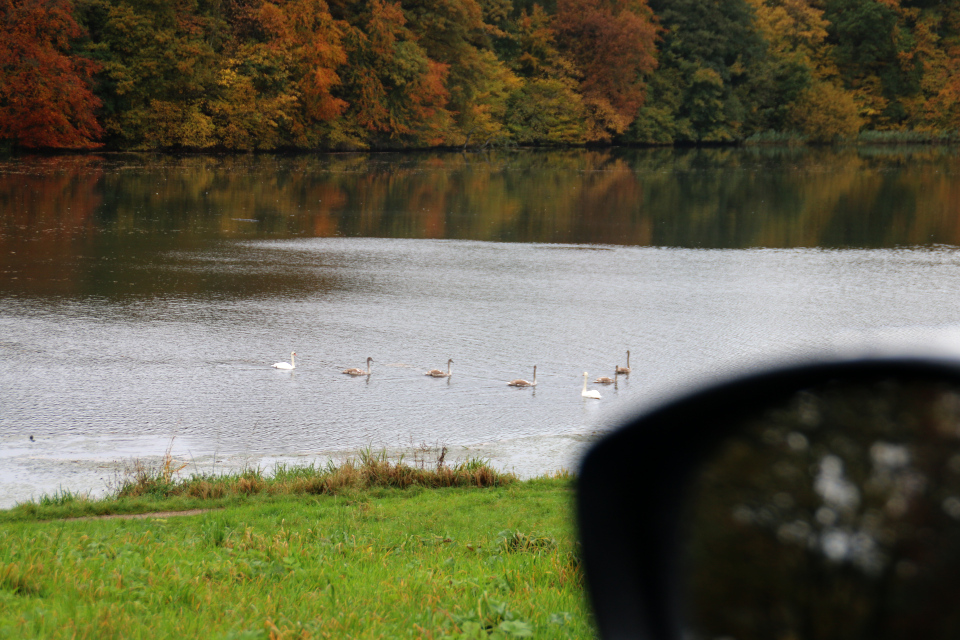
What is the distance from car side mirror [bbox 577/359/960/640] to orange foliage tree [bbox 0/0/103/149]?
163ft

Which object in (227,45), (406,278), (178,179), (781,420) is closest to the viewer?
(781,420)

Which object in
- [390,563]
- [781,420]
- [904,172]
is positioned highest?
[781,420]

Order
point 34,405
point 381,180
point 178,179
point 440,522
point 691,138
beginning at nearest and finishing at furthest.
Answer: point 440,522 < point 34,405 < point 178,179 < point 381,180 < point 691,138

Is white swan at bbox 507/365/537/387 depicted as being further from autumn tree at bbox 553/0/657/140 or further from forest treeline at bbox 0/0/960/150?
autumn tree at bbox 553/0/657/140

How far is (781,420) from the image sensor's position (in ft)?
3.90

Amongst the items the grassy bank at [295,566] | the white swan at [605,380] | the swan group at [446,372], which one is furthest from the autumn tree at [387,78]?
the grassy bank at [295,566]

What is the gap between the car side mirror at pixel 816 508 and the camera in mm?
1038

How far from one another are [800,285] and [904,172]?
38883 millimetres

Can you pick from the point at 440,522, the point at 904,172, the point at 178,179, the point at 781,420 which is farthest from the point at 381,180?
the point at 781,420

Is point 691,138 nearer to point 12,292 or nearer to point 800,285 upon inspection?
point 800,285

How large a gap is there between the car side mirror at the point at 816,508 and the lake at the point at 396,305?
13 centimetres

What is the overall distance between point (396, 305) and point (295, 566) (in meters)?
16.6

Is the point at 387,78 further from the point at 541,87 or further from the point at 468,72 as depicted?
the point at 541,87

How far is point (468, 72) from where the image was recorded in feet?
218
